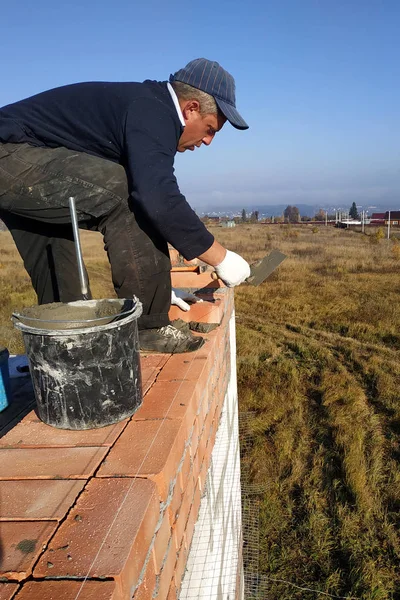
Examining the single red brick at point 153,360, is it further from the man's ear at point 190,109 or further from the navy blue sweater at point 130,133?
the man's ear at point 190,109

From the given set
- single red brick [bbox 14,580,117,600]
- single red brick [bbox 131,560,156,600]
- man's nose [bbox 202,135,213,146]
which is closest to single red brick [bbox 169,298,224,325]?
man's nose [bbox 202,135,213,146]

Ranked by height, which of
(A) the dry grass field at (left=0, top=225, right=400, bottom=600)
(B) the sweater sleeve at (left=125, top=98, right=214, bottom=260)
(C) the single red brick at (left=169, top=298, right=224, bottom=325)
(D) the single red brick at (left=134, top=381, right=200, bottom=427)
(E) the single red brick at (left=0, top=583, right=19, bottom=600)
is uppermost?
(B) the sweater sleeve at (left=125, top=98, right=214, bottom=260)

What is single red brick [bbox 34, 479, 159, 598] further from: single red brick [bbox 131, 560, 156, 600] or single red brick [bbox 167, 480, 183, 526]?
single red brick [bbox 167, 480, 183, 526]

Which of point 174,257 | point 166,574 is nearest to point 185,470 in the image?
point 166,574

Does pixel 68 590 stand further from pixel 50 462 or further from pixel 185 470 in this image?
pixel 185 470

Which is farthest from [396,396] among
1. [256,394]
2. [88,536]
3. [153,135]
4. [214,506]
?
[88,536]

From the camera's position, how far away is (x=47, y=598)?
869 millimetres

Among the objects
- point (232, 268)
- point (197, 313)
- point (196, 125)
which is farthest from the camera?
point (197, 313)

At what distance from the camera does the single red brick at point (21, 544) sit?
93cm

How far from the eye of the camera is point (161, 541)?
124 cm

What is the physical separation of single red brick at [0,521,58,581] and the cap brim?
5.92 ft

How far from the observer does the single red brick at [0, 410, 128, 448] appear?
145cm

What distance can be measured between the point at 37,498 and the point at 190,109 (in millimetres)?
1756

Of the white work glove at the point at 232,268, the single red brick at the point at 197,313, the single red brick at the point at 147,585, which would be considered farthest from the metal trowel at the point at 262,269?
the single red brick at the point at 147,585
